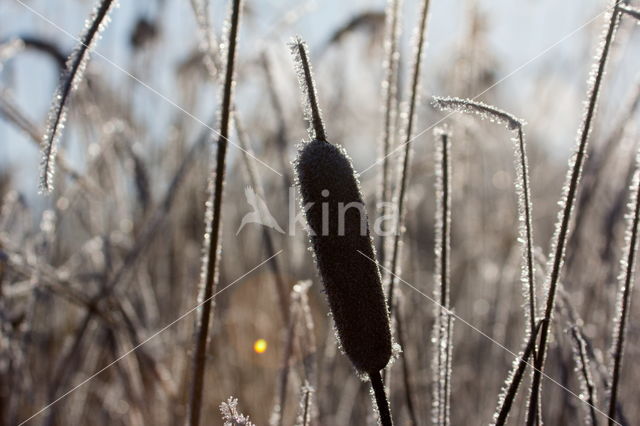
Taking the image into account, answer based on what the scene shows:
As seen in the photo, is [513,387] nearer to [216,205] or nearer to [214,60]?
[216,205]

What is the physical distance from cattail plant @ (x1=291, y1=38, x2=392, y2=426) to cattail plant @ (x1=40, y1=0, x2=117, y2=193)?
16 cm

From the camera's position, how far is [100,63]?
1.99 m

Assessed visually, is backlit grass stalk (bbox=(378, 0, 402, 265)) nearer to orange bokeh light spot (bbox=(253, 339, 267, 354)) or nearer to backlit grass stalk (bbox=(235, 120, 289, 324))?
backlit grass stalk (bbox=(235, 120, 289, 324))

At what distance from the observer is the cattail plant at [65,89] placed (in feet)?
1.60

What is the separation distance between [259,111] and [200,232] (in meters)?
0.57

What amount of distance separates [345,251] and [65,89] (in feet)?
0.76

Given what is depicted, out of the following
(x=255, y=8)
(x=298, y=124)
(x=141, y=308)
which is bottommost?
(x=141, y=308)

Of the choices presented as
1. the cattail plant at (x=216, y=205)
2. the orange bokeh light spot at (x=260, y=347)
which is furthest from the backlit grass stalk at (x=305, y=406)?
the orange bokeh light spot at (x=260, y=347)

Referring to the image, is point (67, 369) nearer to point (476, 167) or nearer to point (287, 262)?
point (287, 262)

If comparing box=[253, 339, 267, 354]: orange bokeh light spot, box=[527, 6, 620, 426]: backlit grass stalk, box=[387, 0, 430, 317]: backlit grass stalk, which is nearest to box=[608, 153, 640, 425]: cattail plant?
box=[527, 6, 620, 426]: backlit grass stalk

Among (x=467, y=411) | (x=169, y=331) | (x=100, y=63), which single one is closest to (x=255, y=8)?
(x=100, y=63)

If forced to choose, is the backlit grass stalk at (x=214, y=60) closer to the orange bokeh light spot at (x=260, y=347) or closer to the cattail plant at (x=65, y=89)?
the cattail plant at (x=65, y=89)

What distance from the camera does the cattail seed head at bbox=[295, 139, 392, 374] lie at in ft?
1.37

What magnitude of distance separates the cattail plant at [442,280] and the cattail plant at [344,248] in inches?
5.4
